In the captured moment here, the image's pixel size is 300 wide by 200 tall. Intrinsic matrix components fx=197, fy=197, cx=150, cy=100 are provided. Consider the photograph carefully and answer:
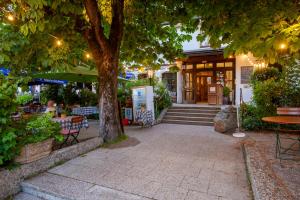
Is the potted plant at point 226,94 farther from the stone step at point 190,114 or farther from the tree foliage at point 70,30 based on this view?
the tree foliage at point 70,30

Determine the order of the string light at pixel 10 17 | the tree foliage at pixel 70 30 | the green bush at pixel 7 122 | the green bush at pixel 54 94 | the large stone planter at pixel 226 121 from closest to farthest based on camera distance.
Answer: the green bush at pixel 7 122 < the tree foliage at pixel 70 30 < the string light at pixel 10 17 < the large stone planter at pixel 226 121 < the green bush at pixel 54 94

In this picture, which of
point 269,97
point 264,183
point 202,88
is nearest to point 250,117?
point 269,97

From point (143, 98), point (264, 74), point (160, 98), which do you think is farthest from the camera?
point (160, 98)

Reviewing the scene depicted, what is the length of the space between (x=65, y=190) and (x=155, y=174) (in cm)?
164

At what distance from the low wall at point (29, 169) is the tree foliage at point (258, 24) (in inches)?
166

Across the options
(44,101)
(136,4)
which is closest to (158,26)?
(136,4)

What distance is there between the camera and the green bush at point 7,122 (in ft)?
11.1

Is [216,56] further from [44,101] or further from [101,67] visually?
[44,101]

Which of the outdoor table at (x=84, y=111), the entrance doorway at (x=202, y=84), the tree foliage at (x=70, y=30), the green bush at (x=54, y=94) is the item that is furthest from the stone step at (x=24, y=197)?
the entrance doorway at (x=202, y=84)

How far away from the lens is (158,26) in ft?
Result: 25.0

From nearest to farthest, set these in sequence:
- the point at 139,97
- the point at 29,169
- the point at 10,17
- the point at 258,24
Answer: the point at 258,24, the point at 29,169, the point at 10,17, the point at 139,97

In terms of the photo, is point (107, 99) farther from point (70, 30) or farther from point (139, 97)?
point (139, 97)

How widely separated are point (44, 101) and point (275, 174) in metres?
12.6

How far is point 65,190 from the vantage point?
3.34 meters
